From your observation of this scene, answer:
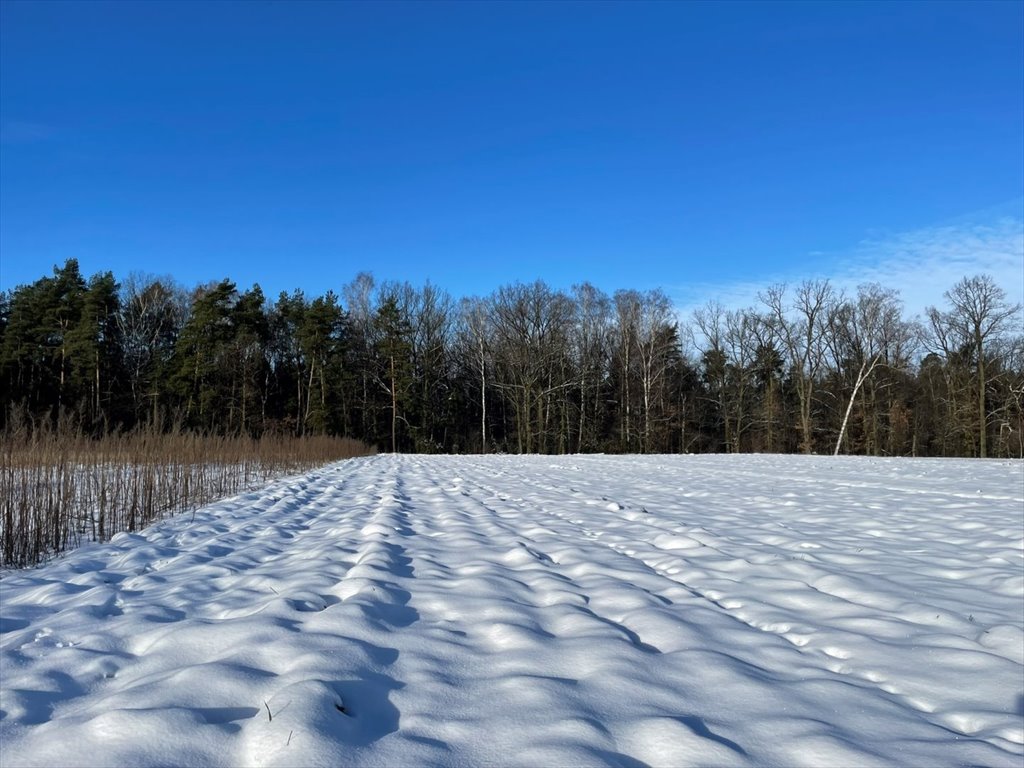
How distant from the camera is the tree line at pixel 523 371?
105 ft

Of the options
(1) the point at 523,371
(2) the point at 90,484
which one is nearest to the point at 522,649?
(2) the point at 90,484

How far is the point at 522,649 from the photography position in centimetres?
240

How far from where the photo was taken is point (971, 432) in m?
32.2

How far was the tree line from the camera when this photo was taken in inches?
1256

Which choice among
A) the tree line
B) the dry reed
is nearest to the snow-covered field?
the dry reed

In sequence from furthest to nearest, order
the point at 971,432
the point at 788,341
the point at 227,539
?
the point at 788,341, the point at 971,432, the point at 227,539

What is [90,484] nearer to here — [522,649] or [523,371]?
[522,649]

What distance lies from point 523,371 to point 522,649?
33.2m

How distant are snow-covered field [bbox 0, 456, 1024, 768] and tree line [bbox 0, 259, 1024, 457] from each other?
96.4ft

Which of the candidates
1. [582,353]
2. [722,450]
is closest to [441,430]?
[582,353]

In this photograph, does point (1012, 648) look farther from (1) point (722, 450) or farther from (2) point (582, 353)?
(1) point (722, 450)

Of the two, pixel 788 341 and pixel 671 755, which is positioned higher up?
pixel 788 341

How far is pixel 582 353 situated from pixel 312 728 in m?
36.7

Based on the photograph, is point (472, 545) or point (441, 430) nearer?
point (472, 545)
